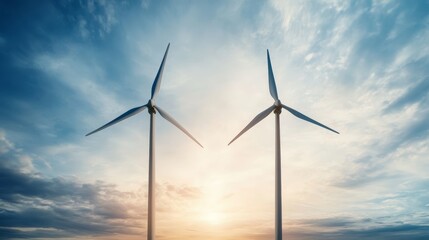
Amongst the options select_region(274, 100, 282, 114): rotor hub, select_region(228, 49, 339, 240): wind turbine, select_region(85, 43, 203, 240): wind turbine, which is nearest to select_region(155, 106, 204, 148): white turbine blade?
select_region(85, 43, 203, 240): wind turbine

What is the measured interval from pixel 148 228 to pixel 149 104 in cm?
2231

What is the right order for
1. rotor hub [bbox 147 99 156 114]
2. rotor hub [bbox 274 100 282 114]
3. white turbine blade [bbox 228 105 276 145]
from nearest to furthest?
rotor hub [bbox 147 99 156 114] < rotor hub [bbox 274 100 282 114] < white turbine blade [bbox 228 105 276 145]

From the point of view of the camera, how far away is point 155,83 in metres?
65.9

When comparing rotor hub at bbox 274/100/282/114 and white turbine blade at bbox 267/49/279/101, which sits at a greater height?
white turbine blade at bbox 267/49/279/101

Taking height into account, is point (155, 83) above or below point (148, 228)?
above

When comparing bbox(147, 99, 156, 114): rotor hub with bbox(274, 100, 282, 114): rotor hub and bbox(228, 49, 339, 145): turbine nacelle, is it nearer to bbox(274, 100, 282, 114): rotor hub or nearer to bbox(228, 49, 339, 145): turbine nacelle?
bbox(228, 49, 339, 145): turbine nacelle

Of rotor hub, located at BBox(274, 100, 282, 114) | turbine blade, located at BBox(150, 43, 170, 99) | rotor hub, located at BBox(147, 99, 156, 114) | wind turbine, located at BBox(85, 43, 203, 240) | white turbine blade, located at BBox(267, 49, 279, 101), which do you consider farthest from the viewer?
white turbine blade, located at BBox(267, 49, 279, 101)

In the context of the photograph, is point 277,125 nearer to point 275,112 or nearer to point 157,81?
point 275,112

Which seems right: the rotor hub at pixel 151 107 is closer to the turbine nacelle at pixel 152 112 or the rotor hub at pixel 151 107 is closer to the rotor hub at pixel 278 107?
the turbine nacelle at pixel 152 112

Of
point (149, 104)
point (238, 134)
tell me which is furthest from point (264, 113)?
point (149, 104)

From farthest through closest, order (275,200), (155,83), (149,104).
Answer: (155,83) → (149,104) → (275,200)

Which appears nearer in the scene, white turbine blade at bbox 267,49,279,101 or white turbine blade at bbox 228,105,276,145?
white turbine blade at bbox 228,105,276,145

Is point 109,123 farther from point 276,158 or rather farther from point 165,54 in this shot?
point 276,158

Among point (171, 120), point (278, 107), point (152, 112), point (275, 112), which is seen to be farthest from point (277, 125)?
point (152, 112)
